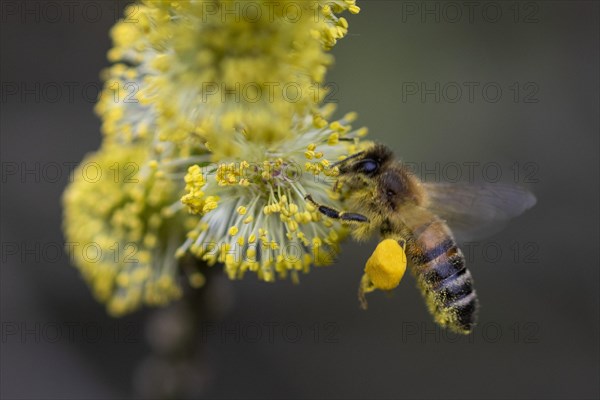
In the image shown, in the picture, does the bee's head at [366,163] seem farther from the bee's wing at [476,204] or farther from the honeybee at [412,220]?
the bee's wing at [476,204]

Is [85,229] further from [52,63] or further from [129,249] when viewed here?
[52,63]

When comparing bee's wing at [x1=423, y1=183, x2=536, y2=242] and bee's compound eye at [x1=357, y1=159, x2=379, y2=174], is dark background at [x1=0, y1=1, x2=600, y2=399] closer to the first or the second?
bee's wing at [x1=423, y1=183, x2=536, y2=242]

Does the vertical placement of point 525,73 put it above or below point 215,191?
above

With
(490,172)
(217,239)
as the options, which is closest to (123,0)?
(490,172)

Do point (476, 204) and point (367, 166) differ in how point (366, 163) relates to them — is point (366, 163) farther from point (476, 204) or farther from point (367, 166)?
point (476, 204)

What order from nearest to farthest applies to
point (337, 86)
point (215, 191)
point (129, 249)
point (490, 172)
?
point (215, 191) < point (129, 249) < point (490, 172) < point (337, 86)

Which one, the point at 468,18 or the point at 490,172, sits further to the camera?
the point at 468,18
